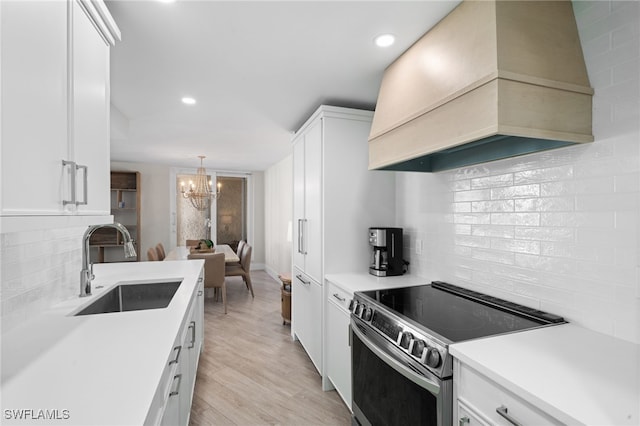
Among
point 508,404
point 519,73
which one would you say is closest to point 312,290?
point 508,404

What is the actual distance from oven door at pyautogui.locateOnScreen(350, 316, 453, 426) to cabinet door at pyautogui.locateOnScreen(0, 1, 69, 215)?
1.44 metres

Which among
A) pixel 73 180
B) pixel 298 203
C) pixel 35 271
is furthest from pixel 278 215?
pixel 73 180

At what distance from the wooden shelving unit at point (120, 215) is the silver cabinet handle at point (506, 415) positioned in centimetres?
645

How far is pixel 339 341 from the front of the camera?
221cm

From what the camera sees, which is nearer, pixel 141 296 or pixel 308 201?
pixel 141 296

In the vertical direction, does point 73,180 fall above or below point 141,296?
above

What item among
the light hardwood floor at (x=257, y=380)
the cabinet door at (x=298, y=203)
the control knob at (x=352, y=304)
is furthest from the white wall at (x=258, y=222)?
the control knob at (x=352, y=304)

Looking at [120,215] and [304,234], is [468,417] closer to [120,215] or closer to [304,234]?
[304,234]

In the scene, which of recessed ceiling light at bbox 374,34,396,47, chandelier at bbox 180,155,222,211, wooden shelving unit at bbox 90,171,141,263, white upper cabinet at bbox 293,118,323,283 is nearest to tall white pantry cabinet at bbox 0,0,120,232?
recessed ceiling light at bbox 374,34,396,47

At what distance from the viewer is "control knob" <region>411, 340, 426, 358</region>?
4.16ft

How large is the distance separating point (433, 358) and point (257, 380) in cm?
187

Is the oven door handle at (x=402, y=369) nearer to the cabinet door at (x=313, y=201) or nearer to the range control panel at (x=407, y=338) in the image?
the range control panel at (x=407, y=338)

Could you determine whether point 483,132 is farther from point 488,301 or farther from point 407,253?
point 407,253

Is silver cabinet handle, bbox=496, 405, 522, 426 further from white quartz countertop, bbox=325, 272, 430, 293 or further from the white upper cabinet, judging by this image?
the white upper cabinet
